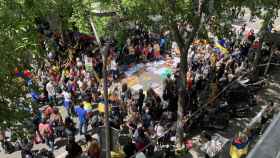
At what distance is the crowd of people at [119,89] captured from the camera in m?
14.7

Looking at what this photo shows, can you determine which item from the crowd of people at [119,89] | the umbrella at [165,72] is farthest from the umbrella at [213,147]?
the umbrella at [165,72]

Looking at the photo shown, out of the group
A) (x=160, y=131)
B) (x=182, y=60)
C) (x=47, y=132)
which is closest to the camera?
(x=182, y=60)

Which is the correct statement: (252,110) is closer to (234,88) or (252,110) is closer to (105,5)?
(234,88)

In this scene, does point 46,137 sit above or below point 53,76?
below

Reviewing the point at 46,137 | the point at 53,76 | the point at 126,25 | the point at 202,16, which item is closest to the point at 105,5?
the point at 126,25

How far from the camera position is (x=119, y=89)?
18969mm

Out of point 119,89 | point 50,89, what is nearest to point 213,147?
point 119,89

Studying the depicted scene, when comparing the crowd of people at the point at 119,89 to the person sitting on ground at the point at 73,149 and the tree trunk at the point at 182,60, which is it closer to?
the person sitting on ground at the point at 73,149

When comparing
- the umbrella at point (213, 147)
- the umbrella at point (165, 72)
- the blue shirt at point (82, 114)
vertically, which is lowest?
the umbrella at point (213, 147)

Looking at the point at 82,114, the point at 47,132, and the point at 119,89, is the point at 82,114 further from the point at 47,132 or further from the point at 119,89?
the point at 119,89

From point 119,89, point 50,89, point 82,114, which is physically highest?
point 50,89

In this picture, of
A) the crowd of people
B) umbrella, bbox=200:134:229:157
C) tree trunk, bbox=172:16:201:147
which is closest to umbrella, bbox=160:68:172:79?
the crowd of people

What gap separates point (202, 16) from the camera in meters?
14.1

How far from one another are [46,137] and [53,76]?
4.72 meters
